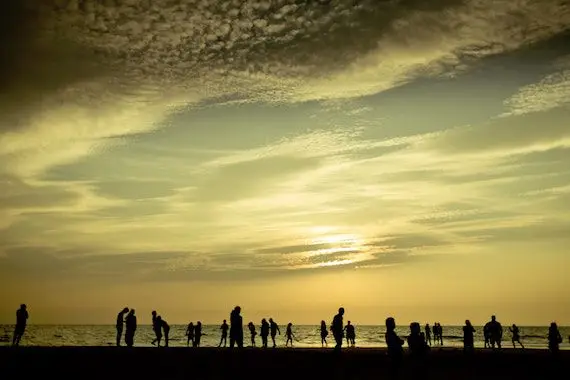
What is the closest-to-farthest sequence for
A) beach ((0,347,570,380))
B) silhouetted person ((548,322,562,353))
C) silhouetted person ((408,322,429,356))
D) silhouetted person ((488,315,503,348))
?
1. silhouetted person ((408,322,429,356))
2. beach ((0,347,570,380))
3. silhouetted person ((548,322,562,353))
4. silhouetted person ((488,315,503,348))

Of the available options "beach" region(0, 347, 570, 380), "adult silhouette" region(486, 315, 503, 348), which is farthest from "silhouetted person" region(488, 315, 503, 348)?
"beach" region(0, 347, 570, 380)

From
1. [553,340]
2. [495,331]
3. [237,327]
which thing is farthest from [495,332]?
[237,327]

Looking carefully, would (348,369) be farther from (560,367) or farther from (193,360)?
(560,367)

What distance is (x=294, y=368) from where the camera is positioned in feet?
62.7

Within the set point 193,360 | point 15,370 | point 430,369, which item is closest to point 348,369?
point 430,369

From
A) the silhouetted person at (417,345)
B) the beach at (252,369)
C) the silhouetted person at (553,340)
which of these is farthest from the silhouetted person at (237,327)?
the silhouetted person at (553,340)

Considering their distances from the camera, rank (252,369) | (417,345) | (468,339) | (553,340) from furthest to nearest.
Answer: (468,339) < (553,340) < (252,369) < (417,345)

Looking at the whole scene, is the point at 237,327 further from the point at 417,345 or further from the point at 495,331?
the point at 495,331

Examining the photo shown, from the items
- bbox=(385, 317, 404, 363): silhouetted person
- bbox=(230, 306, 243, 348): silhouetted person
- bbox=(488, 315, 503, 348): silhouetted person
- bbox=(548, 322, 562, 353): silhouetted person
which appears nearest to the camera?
bbox=(385, 317, 404, 363): silhouetted person

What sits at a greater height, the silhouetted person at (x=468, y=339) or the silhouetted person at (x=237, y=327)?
the silhouetted person at (x=237, y=327)

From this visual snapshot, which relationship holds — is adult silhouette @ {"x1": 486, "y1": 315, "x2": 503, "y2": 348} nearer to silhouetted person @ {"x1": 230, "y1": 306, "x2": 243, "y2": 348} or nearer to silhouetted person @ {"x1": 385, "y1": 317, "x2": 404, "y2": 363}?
silhouetted person @ {"x1": 230, "y1": 306, "x2": 243, "y2": 348}

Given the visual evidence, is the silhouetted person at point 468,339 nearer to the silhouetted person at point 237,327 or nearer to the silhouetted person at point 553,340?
the silhouetted person at point 553,340

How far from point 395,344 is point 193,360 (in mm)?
9945

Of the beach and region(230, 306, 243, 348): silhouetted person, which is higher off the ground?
region(230, 306, 243, 348): silhouetted person
